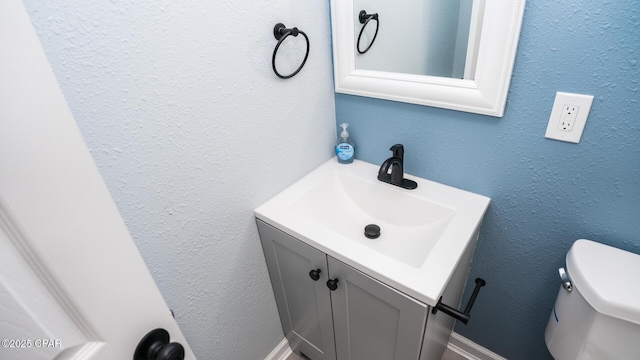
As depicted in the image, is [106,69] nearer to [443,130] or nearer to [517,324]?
[443,130]

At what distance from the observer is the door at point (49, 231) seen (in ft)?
0.97

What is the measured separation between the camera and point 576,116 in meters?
0.78

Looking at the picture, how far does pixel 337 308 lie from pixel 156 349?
65cm

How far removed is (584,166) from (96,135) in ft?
3.95

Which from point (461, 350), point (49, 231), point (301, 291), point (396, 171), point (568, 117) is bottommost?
point (461, 350)

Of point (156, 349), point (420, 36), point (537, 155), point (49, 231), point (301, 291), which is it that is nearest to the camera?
point (49, 231)

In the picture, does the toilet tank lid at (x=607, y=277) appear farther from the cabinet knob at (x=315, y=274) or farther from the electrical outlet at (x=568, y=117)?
the cabinet knob at (x=315, y=274)

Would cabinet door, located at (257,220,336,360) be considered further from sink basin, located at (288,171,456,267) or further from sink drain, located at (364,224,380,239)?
sink drain, located at (364,224,380,239)

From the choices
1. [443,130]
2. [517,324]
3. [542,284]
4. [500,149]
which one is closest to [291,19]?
[443,130]

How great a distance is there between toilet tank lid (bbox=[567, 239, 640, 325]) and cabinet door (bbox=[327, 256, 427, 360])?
0.41m

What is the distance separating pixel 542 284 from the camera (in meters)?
1.03

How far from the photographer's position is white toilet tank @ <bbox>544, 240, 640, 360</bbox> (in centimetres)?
71

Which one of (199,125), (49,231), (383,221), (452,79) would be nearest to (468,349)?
(383,221)

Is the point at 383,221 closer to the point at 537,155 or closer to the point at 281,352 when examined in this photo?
the point at 537,155
